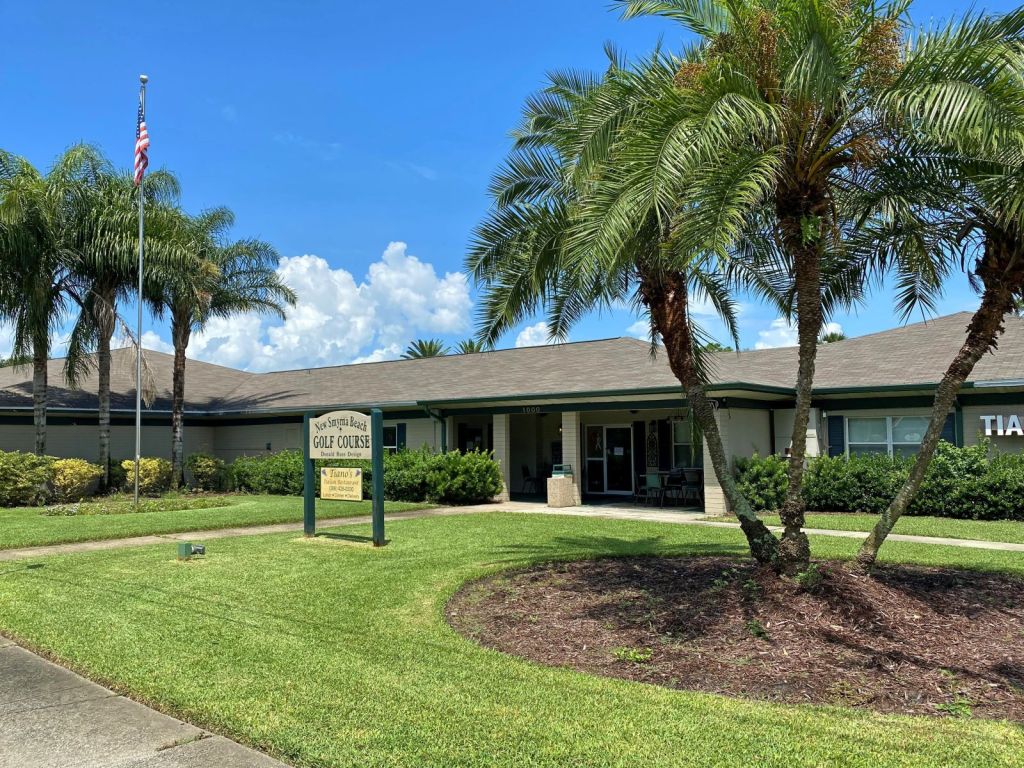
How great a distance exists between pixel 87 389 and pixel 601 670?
84.8 feet

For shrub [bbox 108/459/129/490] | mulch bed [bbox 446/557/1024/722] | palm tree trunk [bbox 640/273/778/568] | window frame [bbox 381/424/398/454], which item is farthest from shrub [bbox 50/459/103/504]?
palm tree trunk [bbox 640/273/778/568]

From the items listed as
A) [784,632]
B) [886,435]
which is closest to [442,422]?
[886,435]

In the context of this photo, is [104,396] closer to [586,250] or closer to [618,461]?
[618,461]

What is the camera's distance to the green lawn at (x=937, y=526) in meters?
13.6

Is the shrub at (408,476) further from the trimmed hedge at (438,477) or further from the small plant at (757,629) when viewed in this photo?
the small plant at (757,629)

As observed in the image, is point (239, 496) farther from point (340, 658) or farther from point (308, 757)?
point (308, 757)

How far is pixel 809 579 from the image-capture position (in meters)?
7.88

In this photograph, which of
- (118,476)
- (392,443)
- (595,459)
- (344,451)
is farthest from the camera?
(392,443)

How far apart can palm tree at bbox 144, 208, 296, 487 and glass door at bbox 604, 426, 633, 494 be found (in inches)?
470

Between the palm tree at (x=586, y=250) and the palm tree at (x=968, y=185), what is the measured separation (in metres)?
2.17

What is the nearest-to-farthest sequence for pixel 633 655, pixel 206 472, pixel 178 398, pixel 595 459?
pixel 633 655 < pixel 178 398 < pixel 595 459 < pixel 206 472

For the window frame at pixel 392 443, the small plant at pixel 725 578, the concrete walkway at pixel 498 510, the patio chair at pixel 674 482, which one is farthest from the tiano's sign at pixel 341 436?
the window frame at pixel 392 443

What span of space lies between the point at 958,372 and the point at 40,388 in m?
22.4

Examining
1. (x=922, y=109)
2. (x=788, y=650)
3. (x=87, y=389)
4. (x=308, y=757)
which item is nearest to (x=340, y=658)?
(x=308, y=757)
